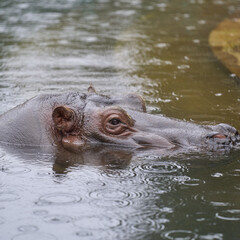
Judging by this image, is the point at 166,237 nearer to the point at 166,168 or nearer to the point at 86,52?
the point at 166,168

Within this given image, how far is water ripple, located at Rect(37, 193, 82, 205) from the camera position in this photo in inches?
217

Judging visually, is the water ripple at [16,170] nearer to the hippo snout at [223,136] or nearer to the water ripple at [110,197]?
the water ripple at [110,197]

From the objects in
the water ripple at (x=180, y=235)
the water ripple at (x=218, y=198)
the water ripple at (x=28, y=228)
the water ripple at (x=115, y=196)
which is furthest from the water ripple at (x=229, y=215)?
the water ripple at (x=28, y=228)

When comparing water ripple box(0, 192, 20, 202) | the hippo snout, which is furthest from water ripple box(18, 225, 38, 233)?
the hippo snout

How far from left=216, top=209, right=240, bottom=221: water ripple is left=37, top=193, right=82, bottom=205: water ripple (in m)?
1.30

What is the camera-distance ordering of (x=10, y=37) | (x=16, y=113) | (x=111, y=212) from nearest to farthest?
1. (x=111, y=212)
2. (x=16, y=113)
3. (x=10, y=37)

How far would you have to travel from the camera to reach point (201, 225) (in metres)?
5.00

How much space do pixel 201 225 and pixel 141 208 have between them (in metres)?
0.62

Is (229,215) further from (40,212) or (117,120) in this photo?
(117,120)

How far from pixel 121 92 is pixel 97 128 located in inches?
111

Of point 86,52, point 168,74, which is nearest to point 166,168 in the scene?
point 168,74

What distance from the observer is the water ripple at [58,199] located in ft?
18.1

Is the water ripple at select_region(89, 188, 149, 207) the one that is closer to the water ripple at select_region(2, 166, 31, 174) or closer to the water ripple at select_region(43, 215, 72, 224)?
the water ripple at select_region(43, 215, 72, 224)

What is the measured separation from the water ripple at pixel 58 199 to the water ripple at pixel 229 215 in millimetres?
1297
